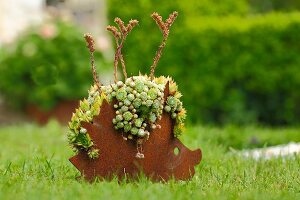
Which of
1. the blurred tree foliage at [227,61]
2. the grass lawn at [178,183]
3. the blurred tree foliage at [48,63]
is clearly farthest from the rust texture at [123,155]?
the blurred tree foliage at [48,63]

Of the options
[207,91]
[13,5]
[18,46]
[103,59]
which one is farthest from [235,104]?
[13,5]

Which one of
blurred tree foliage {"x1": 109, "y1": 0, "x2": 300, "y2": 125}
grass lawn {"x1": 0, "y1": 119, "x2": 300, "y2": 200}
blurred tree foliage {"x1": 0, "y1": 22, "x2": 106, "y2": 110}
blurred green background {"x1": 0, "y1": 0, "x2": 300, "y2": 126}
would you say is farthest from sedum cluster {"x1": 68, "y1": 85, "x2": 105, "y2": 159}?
blurred tree foliage {"x1": 0, "y1": 22, "x2": 106, "y2": 110}

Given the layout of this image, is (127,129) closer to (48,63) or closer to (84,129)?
(84,129)

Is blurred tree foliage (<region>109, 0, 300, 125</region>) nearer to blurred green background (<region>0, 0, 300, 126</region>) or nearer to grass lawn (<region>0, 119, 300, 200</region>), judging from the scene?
blurred green background (<region>0, 0, 300, 126</region>)

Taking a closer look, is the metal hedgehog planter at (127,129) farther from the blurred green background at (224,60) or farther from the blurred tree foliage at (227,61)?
the blurred tree foliage at (227,61)

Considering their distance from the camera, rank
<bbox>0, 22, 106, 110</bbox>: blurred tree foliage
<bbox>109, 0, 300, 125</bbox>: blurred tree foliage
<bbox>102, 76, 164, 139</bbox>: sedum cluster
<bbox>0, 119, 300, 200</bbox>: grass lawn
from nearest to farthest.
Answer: <bbox>0, 119, 300, 200</bbox>: grass lawn, <bbox>102, 76, 164, 139</bbox>: sedum cluster, <bbox>109, 0, 300, 125</bbox>: blurred tree foliage, <bbox>0, 22, 106, 110</bbox>: blurred tree foliage

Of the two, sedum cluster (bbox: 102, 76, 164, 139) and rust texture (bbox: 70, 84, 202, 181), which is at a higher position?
sedum cluster (bbox: 102, 76, 164, 139)

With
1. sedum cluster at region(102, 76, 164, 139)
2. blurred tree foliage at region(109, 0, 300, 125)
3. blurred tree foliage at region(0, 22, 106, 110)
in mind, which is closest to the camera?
sedum cluster at region(102, 76, 164, 139)
